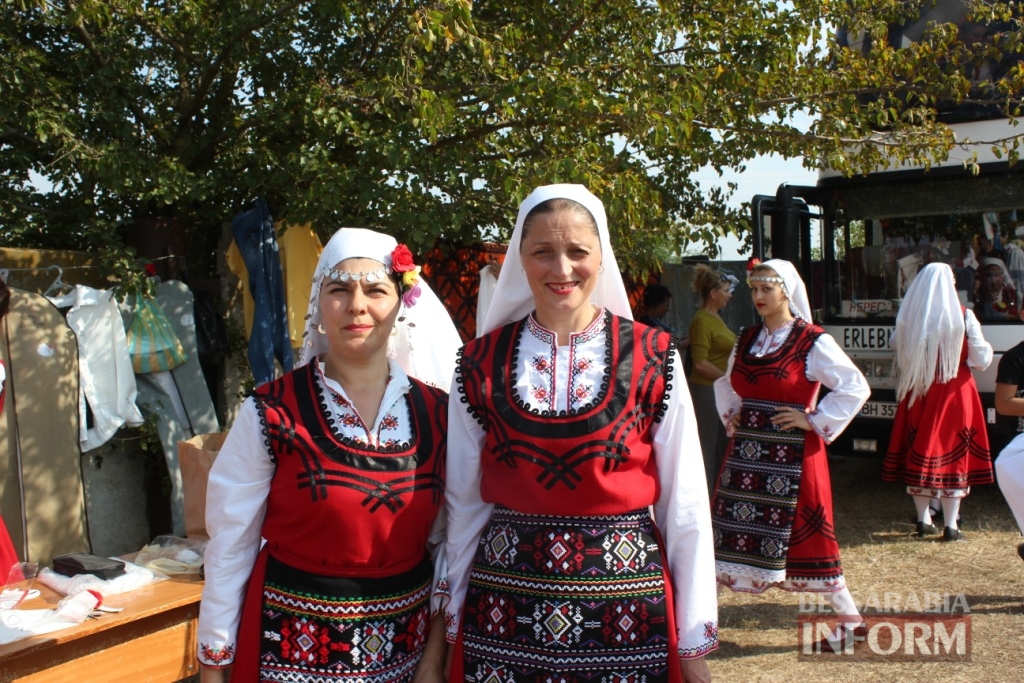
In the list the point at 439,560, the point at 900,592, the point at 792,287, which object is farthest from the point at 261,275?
the point at 900,592

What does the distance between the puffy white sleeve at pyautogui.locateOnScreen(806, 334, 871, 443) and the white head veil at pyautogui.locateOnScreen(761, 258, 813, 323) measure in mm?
243

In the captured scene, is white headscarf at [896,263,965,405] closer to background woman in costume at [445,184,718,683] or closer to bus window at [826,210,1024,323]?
bus window at [826,210,1024,323]

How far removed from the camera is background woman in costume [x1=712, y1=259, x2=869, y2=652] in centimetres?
454

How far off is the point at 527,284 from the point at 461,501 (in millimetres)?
582

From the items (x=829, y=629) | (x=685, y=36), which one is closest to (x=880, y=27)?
(x=685, y=36)

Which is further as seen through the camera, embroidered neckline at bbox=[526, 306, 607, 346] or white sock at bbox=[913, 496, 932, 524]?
white sock at bbox=[913, 496, 932, 524]

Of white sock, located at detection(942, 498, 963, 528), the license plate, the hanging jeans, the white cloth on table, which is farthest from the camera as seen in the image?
the license plate

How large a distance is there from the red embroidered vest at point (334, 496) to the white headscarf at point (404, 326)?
210 millimetres

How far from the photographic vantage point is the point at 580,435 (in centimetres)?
211

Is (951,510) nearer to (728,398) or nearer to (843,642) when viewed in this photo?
(843,642)

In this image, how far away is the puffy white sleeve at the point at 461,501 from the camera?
89.3 inches

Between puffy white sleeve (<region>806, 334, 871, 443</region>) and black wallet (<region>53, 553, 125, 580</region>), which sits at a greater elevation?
puffy white sleeve (<region>806, 334, 871, 443</region>)

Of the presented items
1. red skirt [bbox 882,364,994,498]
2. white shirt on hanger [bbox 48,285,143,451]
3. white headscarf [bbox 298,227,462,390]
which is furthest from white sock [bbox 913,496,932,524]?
white shirt on hanger [bbox 48,285,143,451]

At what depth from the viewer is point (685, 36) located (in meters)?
5.89
